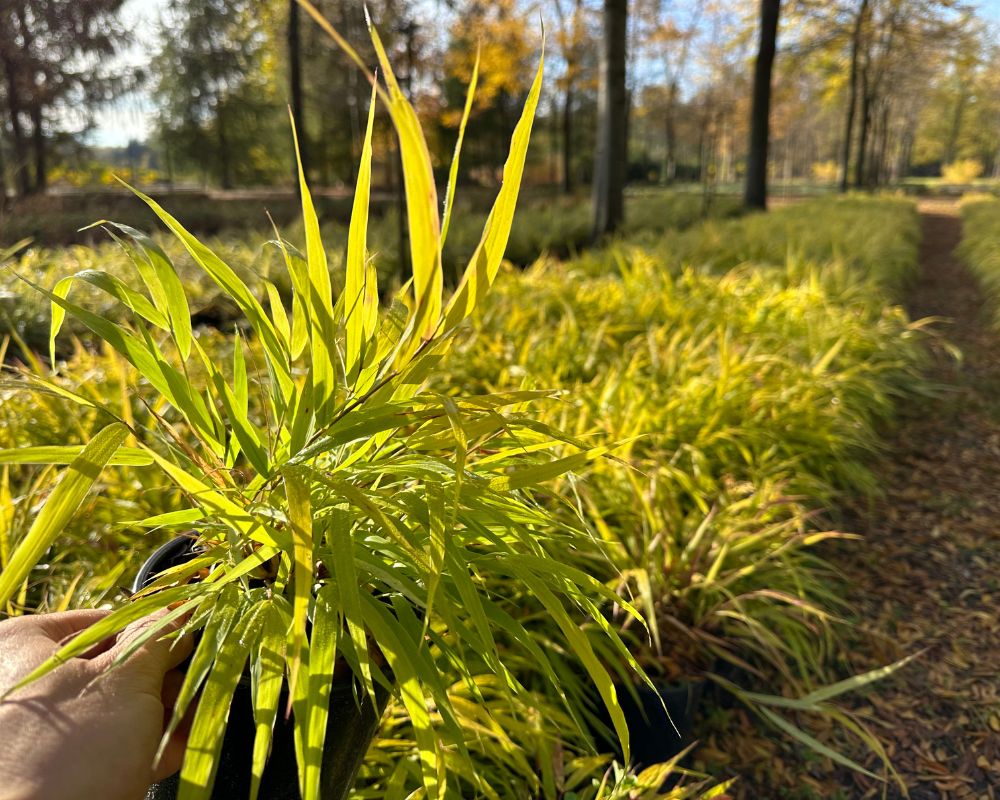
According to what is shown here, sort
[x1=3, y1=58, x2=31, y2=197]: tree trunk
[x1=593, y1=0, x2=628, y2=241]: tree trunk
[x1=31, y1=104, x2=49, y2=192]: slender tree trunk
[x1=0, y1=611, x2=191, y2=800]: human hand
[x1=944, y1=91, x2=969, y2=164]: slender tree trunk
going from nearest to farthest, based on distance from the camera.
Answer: [x1=0, y1=611, x2=191, y2=800]: human hand, [x1=593, y1=0, x2=628, y2=241]: tree trunk, [x1=3, y1=58, x2=31, y2=197]: tree trunk, [x1=31, y1=104, x2=49, y2=192]: slender tree trunk, [x1=944, y1=91, x2=969, y2=164]: slender tree trunk

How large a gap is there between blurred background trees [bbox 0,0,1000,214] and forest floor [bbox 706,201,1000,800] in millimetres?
5235

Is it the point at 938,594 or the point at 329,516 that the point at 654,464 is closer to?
the point at 938,594

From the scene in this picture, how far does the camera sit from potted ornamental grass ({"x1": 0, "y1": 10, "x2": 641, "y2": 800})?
73 centimetres

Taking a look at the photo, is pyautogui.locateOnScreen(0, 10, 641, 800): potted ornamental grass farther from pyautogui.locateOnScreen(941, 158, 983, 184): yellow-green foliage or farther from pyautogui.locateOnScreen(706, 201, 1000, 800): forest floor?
pyautogui.locateOnScreen(941, 158, 983, 184): yellow-green foliage

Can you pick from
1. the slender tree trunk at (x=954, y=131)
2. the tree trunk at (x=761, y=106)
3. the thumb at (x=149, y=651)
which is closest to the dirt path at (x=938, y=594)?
the thumb at (x=149, y=651)

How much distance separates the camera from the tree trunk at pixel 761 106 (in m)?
11.6

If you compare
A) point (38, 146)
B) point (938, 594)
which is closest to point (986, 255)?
point (938, 594)

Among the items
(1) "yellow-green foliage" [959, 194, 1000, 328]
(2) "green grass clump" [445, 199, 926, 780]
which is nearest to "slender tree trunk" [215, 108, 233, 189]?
(1) "yellow-green foliage" [959, 194, 1000, 328]

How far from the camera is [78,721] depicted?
0.69 metres

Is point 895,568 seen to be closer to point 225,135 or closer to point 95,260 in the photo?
point 95,260

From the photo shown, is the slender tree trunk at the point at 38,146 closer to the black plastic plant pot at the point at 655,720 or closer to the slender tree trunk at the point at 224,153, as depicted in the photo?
the slender tree trunk at the point at 224,153

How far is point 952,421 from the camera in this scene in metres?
4.05

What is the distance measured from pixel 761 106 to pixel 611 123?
563 centimetres

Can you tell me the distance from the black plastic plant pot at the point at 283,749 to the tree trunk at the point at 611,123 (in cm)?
803
